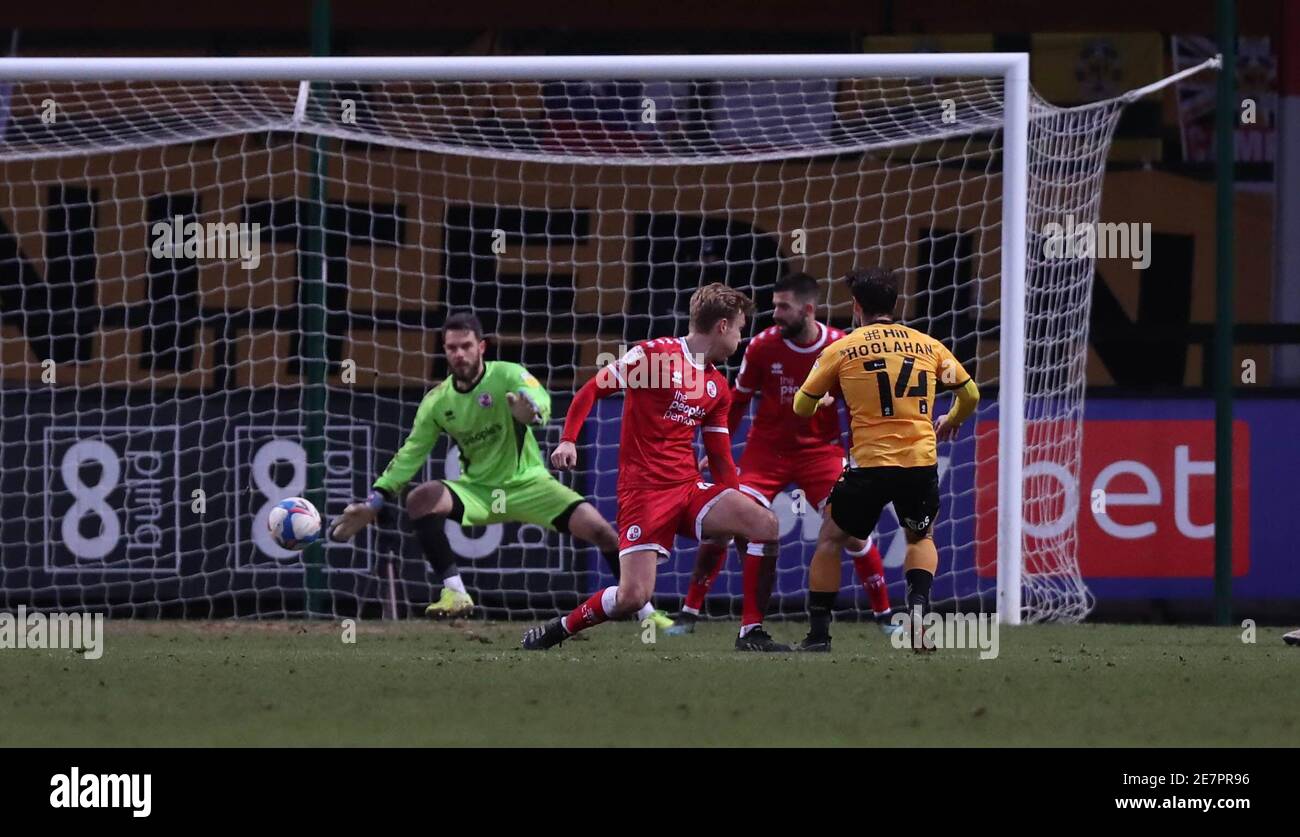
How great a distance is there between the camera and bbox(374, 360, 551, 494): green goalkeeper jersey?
34.5 ft

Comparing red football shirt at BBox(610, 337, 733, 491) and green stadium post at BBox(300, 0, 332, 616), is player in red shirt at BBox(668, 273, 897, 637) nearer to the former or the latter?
red football shirt at BBox(610, 337, 733, 491)

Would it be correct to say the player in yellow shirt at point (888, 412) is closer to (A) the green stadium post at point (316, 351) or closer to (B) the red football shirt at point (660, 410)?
(B) the red football shirt at point (660, 410)

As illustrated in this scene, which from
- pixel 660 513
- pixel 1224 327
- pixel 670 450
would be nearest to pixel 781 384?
pixel 670 450

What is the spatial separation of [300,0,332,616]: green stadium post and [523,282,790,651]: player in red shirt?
2.65 metres

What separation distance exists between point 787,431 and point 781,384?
24cm

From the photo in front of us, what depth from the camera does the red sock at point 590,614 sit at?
27.5ft

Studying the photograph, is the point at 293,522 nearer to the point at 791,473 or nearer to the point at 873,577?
the point at 791,473

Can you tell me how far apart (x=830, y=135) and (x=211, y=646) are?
4772mm

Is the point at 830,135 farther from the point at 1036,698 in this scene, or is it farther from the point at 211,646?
the point at 1036,698

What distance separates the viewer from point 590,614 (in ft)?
27.7

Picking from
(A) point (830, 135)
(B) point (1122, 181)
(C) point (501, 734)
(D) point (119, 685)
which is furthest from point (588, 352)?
(C) point (501, 734)

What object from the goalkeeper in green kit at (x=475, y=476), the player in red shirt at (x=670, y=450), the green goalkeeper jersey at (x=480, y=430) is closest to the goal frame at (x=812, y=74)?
the goalkeeper in green kit at (x=475, y=476)

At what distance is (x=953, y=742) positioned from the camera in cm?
573

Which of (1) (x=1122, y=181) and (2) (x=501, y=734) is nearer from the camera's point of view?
(2) (x=501, y=734)
